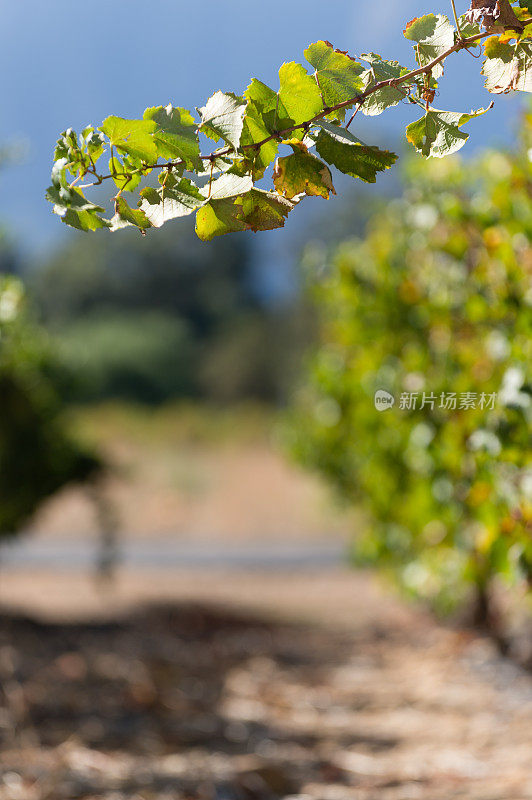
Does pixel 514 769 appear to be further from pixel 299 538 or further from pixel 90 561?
pixel 299 538

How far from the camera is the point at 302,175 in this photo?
1.14 m

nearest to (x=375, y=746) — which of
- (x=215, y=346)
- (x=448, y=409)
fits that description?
(x=448, y=409)

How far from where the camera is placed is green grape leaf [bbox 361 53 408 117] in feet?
3.71

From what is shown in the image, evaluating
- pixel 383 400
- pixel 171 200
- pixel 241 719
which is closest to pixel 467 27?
pixel 171 200

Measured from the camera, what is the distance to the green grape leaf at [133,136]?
40.4 inches

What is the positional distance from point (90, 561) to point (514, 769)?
7647 millimetres

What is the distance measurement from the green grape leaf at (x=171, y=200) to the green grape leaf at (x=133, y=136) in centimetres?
5

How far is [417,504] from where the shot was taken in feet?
11.0

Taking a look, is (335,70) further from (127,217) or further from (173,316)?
(173,316)

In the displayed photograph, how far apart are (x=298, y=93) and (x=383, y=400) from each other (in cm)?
255

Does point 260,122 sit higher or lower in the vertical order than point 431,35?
lower

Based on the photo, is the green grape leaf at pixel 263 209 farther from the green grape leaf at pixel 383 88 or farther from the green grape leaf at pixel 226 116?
the green grape leaf at pixel 383 88

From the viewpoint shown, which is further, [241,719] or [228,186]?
[241,719]

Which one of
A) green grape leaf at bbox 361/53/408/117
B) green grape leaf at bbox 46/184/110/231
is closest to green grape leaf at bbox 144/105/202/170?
green grape leaf at bbox 46/184/110/231
